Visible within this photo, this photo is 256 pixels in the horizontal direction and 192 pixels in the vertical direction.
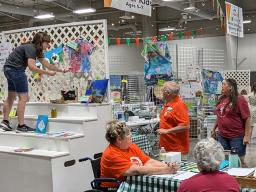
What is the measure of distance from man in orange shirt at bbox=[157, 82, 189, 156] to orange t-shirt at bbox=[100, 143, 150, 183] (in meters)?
0.72

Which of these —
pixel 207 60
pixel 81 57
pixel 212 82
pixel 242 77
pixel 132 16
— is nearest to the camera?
pixel 81 57

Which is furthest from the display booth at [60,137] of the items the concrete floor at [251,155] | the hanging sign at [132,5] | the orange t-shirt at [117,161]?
the concrete floor at [251,155]

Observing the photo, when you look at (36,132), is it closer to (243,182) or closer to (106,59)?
(106,59)

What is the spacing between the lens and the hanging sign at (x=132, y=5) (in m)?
4.45

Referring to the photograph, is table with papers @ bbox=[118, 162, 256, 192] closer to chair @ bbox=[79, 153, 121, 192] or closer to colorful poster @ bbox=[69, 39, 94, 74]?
chair @ bbox=[79, 153, 121, 192]

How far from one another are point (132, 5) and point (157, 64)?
141cm

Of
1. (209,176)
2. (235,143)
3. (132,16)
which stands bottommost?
(235,143)

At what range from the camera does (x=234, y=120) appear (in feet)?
13.7

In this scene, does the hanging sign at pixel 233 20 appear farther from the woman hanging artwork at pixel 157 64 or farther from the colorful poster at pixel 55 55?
the colorful poster at pixel 55 55

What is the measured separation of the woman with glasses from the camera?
4156 millimetres

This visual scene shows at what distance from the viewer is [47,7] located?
1641 cm

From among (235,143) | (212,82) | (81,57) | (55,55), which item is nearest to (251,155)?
(212,82)

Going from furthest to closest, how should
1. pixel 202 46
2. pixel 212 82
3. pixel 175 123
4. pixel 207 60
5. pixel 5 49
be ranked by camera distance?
pixel 202 46 < pixel 207 60 < pixel 212 82 < pixel 5 49 < pixel 175 123

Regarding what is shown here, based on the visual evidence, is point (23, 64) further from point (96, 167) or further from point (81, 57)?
point (96, 167)
